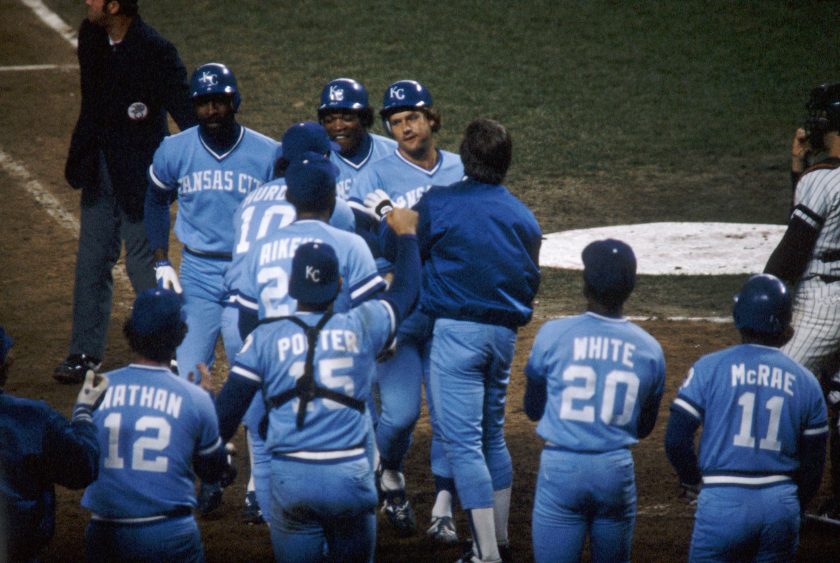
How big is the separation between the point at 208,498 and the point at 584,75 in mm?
10587

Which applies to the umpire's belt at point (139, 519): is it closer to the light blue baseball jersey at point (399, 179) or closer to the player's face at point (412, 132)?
the light blue baseball jersey at point (399, 179)

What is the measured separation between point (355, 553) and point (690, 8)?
571 inches

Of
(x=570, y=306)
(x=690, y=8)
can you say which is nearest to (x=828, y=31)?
(x=690, y=8)

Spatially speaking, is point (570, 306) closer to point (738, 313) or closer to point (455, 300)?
point (455, 300)

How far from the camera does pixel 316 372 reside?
15.2 feet

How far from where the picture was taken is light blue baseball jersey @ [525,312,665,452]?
475 cm

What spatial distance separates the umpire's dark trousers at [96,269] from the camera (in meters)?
8.32

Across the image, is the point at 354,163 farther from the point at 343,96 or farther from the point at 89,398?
the point at 89,398

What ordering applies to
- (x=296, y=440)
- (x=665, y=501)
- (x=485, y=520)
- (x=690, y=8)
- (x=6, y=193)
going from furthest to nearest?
(x=690, y=8) < (x=6, y=193) < (x=665, y=501) < (x=485, y=520) < (x=296, y=440)

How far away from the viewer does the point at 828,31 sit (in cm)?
1723

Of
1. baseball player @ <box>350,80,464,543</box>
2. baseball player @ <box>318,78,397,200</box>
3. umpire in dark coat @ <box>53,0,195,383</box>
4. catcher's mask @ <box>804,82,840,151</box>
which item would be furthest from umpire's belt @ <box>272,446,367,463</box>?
umpire in dark coat @ <box>53,0,195,383</box>

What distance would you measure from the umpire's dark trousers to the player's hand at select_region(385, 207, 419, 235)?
10.9ft

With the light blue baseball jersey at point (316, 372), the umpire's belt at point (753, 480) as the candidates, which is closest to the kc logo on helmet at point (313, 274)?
the light blue baseball jersey at point (316, 372)

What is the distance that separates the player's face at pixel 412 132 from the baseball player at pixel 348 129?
221 millimetres
